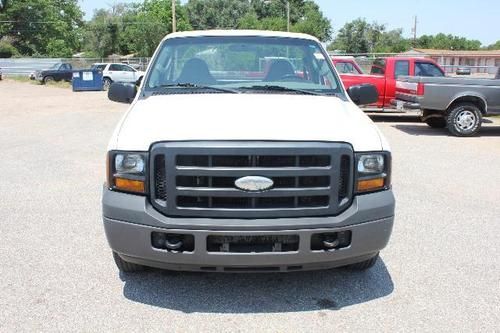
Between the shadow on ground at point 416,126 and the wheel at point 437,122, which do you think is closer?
the shadow on ground at point 416,126

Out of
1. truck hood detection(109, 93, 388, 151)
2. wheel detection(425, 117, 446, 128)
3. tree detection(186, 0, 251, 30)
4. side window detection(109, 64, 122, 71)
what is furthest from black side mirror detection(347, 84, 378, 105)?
tree detection(186, 0, 251, 30)

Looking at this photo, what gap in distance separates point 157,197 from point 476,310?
228 cm

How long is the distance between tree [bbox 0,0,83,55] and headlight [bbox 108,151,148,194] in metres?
62.7

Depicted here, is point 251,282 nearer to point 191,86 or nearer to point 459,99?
point 191,86

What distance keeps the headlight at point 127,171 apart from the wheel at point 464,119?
9.96 meters

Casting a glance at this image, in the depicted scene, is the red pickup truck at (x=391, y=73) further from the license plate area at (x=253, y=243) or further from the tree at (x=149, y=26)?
the tree at (x=149, y=26)

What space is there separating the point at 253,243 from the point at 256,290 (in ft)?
2.19

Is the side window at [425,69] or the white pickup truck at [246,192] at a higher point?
the side window at [425,69]

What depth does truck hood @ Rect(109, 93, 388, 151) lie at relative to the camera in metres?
3.35

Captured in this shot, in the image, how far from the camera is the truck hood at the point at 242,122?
11.0 feet

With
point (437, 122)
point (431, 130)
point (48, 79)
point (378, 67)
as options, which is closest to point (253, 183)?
point (431, 130)

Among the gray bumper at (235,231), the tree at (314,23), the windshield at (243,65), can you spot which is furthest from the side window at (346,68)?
the tree at (314,23)

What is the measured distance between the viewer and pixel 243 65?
4.98 m

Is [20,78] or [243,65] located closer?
[243,65]
